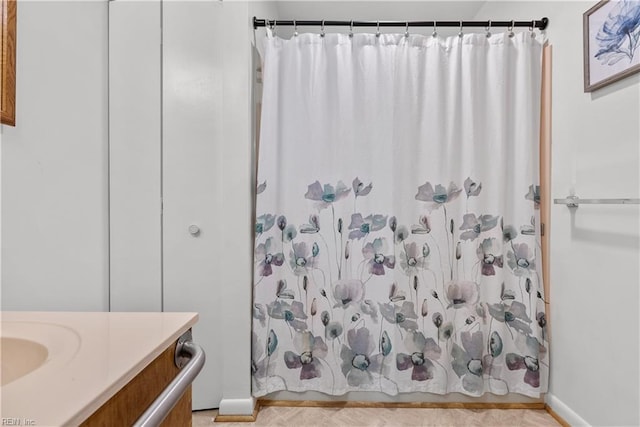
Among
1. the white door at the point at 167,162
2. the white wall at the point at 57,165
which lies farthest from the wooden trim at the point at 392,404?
the white wall at the point at 57,165

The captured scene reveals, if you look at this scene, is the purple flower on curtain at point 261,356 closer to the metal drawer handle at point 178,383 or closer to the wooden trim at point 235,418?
the wooden trim at point 235,418

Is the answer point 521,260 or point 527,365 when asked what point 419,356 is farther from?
point 521,260

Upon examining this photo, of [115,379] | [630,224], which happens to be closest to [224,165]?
[115,379]

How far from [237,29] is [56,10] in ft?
2.47

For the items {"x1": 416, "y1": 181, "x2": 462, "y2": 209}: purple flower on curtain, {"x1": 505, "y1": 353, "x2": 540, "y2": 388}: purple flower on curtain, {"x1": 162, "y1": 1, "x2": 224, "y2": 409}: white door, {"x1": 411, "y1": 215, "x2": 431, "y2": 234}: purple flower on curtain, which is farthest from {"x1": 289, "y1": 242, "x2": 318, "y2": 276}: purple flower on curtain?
{"x1": 505, "y1": 353, "x2": 540, "y2": 388}: purple flower on curtain

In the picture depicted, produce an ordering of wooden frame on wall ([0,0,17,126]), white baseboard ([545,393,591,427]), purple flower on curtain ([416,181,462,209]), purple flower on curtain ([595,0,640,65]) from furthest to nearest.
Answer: purple flower on curtain ([416,181,462,209]) → white baseboard ([545,393,591,427]) → purple flower on curtain ([595,0,640,65]) → wooden frame on wall ([0,0,17,126])

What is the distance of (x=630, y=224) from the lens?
4.28 ft

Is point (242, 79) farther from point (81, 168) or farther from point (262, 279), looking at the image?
point (262, 279)

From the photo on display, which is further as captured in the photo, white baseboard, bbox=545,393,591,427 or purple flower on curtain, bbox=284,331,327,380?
purple flower on curtain, bbox=284,331,327,380

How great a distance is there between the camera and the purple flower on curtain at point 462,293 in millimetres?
1770

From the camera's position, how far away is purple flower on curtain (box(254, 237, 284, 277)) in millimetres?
1757

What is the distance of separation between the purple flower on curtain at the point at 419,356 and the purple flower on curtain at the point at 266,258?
80 centimetres

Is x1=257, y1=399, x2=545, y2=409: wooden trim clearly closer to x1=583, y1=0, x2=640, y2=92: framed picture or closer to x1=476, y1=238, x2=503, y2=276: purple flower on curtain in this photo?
x1=476, y1=238, x2=503, y2=276: purple flower on curtain

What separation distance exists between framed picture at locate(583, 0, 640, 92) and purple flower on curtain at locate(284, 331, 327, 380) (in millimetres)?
1748
